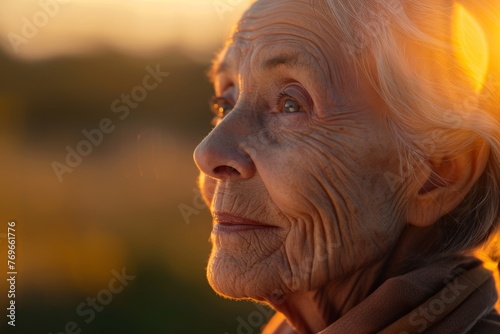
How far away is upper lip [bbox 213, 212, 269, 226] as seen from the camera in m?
2.58

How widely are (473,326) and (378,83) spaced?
85cm

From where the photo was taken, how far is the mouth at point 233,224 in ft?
8.46

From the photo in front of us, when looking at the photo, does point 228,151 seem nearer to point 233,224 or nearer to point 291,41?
point 233,224

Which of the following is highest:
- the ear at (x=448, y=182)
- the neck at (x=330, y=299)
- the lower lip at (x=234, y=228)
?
the lower lip at (x=234, y=228)

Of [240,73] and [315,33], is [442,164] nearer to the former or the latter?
[315,33]

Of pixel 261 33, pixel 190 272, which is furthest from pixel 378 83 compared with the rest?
pixel 190 272

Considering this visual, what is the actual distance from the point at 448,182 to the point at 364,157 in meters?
0.31

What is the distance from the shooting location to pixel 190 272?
7.64 m

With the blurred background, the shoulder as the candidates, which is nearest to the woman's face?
the shoulder

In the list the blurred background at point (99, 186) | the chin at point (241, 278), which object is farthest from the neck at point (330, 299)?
the blurred background at point (99, 186)

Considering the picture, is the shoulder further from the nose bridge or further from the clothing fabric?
the nose bridge

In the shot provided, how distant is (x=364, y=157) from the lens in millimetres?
2510

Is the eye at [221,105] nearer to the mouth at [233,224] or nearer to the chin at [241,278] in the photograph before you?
the mouth at [233,224]

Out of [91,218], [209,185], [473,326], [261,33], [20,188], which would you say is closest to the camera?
[473,326]
